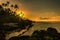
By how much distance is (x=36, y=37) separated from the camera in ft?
73.8

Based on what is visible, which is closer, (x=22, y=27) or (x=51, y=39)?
(x=51, y=39)

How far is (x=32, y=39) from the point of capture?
21828mm

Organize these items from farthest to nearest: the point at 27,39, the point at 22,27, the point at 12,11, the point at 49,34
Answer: the point at 12,11
the point at 22,27
the point at 49,34
the point at 27,39

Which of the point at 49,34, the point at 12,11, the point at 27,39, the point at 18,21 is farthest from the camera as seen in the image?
the point at 12,11

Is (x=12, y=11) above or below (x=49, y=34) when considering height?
above

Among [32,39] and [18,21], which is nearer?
[32,39]

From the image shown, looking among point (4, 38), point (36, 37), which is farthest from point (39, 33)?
point (4, 38)

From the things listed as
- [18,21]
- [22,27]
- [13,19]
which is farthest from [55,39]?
[13,19]

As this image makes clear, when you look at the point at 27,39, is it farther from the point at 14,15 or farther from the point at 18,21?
the point at 14,15

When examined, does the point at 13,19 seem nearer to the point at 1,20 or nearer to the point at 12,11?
the point at 12,11

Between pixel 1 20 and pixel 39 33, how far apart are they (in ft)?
38.6

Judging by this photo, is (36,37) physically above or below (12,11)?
below

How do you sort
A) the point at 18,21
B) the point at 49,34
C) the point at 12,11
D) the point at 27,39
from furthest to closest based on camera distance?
the point at 12,11 → the point at 18,21 → the point at 49,34 → the point at 27,39

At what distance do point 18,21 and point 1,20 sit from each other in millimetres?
3264
